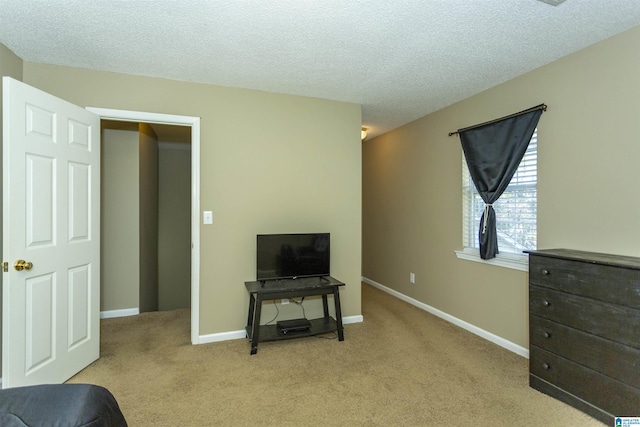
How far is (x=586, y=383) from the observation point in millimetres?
2053

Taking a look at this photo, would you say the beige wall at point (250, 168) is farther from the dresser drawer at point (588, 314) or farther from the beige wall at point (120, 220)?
the dresser drawer at point (588, 314)

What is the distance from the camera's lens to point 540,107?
2.72m

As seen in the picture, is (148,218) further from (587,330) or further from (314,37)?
(587,330)

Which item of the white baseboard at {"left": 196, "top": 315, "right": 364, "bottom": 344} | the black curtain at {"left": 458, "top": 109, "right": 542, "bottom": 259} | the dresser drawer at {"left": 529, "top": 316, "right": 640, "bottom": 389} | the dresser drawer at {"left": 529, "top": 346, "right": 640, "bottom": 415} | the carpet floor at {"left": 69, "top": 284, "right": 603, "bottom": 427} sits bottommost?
the carpet floor at {"left": 69, "top": 284, "right": 603, "bottom": 427}

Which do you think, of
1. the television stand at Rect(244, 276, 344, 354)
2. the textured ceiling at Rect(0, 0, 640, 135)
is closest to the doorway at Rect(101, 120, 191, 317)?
the textured ceiling at Rect(0, 0, 640, 135)

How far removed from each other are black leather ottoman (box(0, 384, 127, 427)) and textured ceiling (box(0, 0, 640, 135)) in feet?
6.71

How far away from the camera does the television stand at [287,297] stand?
2951 mm

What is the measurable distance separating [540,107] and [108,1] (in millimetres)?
3228

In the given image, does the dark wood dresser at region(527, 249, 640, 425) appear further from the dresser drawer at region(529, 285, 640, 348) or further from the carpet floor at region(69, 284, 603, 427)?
the carpet floor at region(69, 284, 603, 427)

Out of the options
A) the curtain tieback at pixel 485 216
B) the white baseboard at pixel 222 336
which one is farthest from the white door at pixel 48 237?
the curtain tieback at pixel 485 216

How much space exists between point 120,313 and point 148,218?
1.42 m

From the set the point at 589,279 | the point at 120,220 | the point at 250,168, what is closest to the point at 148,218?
the point at 120,220

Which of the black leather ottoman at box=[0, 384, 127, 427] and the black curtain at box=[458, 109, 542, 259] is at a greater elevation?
the black curtain at box=[458, 109, 542, 259]

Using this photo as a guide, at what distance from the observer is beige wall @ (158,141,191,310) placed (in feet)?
19.4
